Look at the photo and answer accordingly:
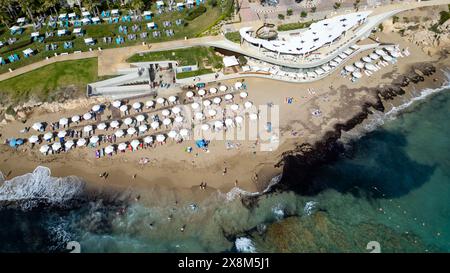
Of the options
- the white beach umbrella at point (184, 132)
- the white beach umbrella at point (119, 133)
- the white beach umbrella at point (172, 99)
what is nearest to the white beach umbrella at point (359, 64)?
the white beach umbrella at point (172, 99)

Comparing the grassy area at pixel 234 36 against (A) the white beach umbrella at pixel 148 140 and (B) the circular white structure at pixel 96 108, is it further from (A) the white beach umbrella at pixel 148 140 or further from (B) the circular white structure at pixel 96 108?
(B) the circular white structure at pixel 96 108

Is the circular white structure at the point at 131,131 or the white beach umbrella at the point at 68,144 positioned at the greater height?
the circular white structure at the point at 131,131

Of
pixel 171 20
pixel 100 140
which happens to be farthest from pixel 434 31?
pixel 100 140

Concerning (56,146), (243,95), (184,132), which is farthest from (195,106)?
(56,146)

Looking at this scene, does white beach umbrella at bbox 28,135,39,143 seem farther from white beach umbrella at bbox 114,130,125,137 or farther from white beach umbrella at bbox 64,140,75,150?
white beach umbrella at bbox 114,130,125,137

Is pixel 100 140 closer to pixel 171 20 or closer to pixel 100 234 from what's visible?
pixel 100 234

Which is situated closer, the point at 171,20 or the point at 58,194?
the point at 58,194
